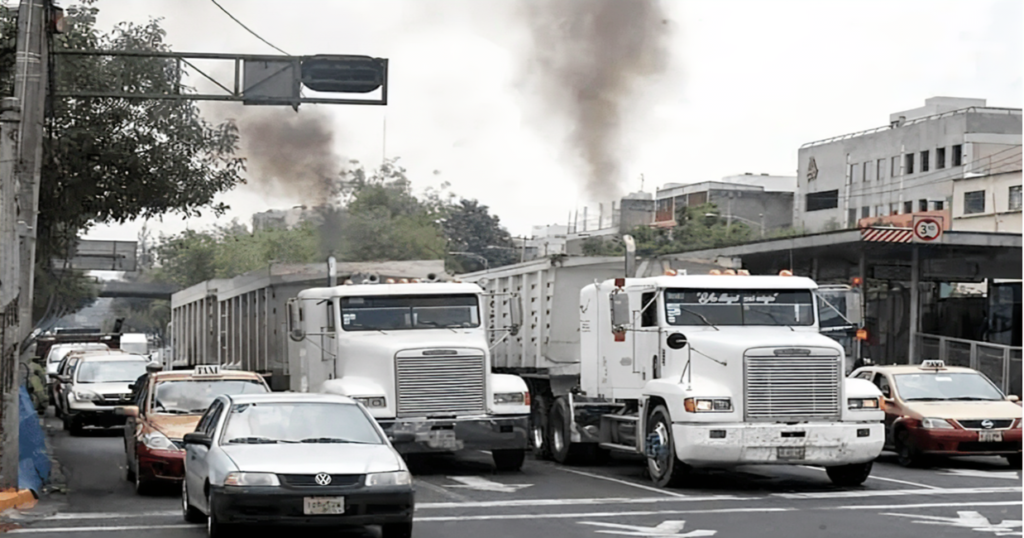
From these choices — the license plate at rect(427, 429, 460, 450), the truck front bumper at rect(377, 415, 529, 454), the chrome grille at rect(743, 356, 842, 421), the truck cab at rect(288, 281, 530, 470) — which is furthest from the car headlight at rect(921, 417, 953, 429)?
the license plate at rect(427, 429, 460, 450)

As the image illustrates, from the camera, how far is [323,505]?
1134 cm

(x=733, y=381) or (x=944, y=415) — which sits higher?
(x=733, y=381)

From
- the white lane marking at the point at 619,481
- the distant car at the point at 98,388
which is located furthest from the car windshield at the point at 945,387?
the distant car at the point at 98,388

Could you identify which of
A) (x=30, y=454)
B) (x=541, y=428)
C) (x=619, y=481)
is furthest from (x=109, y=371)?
(x=619, y=481)

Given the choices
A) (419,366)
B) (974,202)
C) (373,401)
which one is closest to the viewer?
(373,401)

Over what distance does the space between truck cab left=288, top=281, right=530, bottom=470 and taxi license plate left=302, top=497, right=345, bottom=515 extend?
6986mm

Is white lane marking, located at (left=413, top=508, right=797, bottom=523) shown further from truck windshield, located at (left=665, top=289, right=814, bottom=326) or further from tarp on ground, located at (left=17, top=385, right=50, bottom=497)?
tarp on ground, located at (left=17, top=385, right=50, bottom=497)

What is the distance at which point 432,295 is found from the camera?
2009cm

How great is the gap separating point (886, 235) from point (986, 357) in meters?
3.63

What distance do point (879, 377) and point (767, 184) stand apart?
226 ft

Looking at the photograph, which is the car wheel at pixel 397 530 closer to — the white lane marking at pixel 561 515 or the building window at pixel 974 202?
the white lane marking at pixel 561 515

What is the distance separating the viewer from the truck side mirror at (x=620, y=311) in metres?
17.6

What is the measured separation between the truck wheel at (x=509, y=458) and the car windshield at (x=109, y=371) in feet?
47.4

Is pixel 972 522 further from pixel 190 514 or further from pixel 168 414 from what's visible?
pixel 168 414
